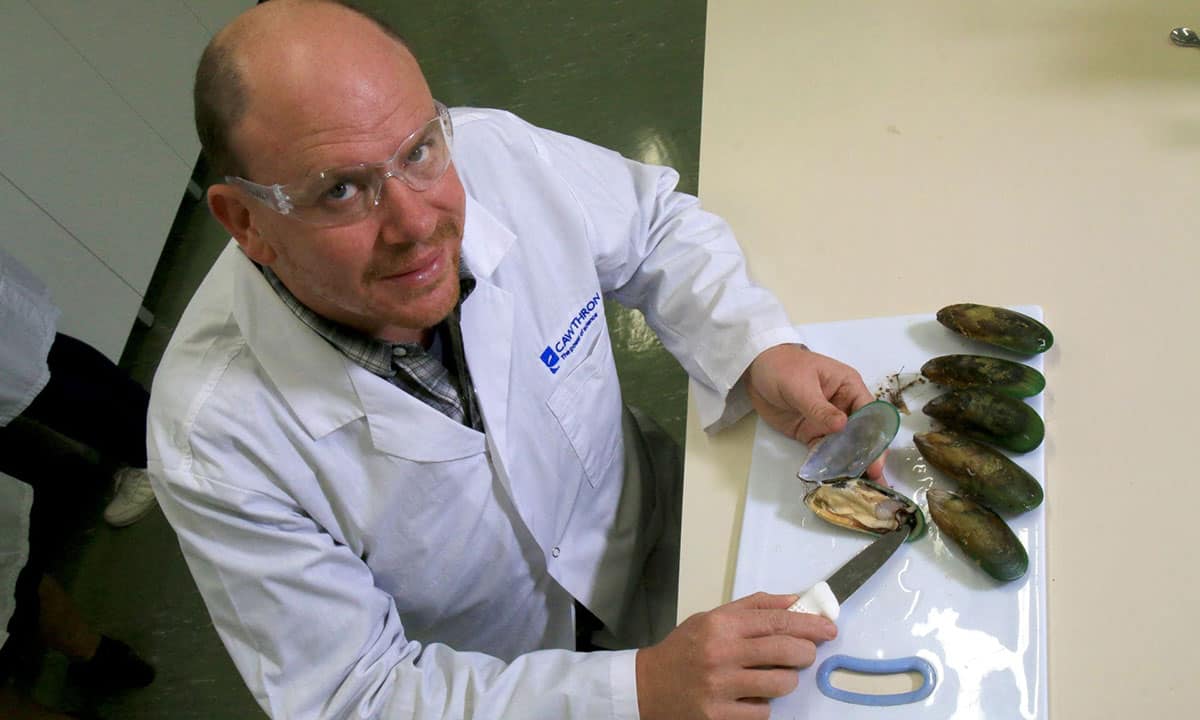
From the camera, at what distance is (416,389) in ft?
2.86

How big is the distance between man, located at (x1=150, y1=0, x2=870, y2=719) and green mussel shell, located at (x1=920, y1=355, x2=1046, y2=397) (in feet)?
0.26

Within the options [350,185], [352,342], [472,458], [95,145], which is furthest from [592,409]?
[95,145]

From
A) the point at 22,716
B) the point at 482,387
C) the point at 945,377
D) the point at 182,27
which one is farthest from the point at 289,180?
the point at 182,27

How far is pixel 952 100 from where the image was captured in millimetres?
1063

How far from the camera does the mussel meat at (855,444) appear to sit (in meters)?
0.79

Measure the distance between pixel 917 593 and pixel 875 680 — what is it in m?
0.08

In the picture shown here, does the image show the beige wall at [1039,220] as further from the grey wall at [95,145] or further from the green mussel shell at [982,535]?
the grey wall at [95,145]

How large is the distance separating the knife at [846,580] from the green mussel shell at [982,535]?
4cm

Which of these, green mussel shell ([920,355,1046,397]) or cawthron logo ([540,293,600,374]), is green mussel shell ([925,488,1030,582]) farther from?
cawthron logo ([540,293,600,374])

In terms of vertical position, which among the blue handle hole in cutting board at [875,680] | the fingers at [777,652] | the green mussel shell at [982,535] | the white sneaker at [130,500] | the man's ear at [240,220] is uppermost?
the man's ear at [240,220]

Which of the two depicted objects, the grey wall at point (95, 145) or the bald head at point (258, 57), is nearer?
the bald head at point (258, 57)

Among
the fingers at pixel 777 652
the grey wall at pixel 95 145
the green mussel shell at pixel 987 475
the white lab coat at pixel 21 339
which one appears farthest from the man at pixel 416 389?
the grey wall at pixel 95 145

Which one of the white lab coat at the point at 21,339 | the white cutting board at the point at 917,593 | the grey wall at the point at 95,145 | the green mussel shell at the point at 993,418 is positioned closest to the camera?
the white cutting board at the point at 917,593

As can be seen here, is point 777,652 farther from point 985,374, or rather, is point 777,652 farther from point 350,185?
point 350,185
